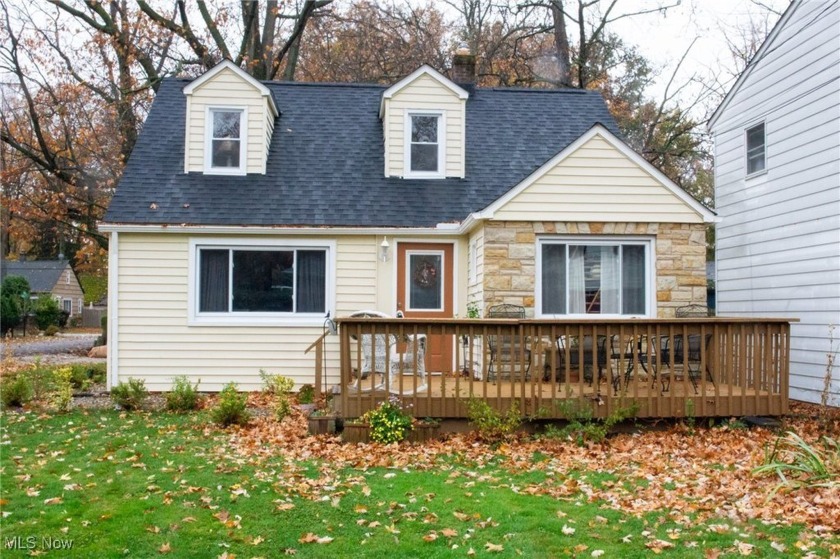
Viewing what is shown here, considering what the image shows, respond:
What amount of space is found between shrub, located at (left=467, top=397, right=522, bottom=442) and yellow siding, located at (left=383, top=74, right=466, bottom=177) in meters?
5.94

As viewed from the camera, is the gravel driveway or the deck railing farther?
the gravel driveway

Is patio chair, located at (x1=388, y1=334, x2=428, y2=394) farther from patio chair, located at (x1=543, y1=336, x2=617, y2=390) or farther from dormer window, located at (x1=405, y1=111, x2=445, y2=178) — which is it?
dormer window, located at (x1=405, y1=111, x2=445, y2=178)

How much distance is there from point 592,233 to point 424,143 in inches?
166

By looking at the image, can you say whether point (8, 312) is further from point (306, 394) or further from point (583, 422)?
point (583, 422)

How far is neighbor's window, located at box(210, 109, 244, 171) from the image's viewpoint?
41.1ft

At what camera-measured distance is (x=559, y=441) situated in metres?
7.86

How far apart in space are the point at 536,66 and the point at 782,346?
17518mm

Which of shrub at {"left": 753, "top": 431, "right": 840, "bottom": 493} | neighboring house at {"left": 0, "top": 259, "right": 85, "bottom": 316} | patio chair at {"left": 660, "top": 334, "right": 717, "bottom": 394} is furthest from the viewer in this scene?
neighboring house at {"left": 0, "top": 259, "right": 85, "bottom": 316}

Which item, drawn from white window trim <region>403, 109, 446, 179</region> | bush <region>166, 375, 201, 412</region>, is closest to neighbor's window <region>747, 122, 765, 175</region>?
white window trim <region>403, 109, 446, 179</region>

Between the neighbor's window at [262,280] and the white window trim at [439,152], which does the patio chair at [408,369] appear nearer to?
the neighbor's window at [262,280]

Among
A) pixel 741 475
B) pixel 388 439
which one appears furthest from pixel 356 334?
pixel 741 475

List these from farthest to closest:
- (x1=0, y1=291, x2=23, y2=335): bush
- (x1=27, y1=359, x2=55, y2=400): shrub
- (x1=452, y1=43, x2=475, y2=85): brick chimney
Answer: (x1=0, y1=291, x2=23, y2=335): bush → (x1=452, y1=43, x2=475, y2=85): brick chimney → (x1=27, y1=359, x2=55, y2=400): shrub

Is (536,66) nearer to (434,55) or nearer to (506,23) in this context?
(506,23)

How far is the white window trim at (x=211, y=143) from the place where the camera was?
1244 cm
